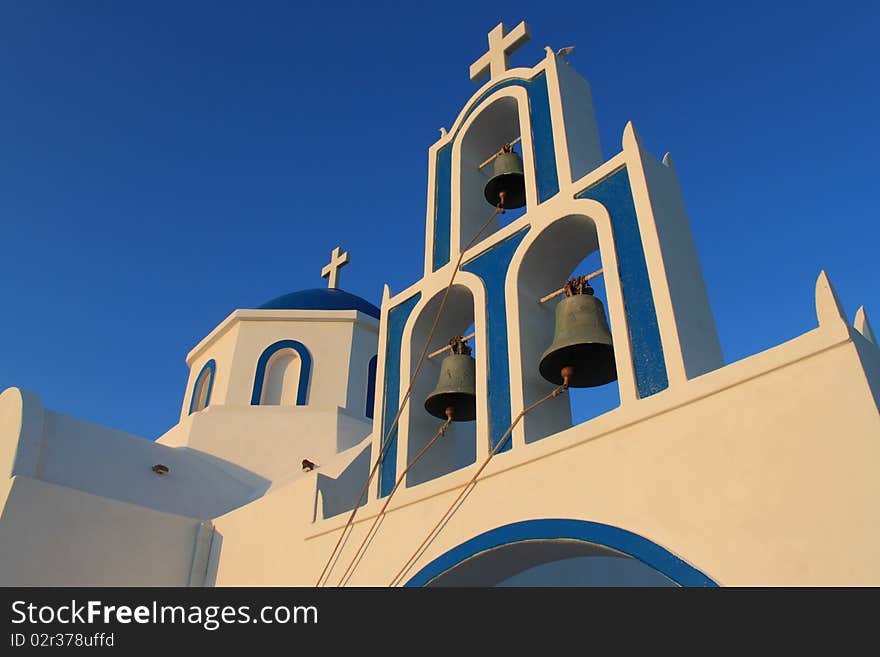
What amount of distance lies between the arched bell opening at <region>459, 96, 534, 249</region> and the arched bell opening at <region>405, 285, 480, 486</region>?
48cm

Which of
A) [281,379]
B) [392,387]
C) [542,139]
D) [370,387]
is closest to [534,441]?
[392,387]

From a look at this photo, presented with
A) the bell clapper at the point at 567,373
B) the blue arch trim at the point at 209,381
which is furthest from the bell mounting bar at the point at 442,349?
the blue arch trim at the point at 209,381

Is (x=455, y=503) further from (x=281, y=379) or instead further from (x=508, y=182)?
(x=281, y=379)

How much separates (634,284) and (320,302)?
298 inches

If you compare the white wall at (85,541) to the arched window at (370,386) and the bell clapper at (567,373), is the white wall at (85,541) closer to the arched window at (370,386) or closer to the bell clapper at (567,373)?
the bell clapper at (567,373)

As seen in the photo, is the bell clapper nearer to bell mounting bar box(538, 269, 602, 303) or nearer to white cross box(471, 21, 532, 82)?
bell mounting bar box(538, 269, 602, 303)

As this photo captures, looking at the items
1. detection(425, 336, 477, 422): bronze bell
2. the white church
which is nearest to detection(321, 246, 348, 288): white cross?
the white church

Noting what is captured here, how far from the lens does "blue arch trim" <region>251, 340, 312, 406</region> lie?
9.98 metres
